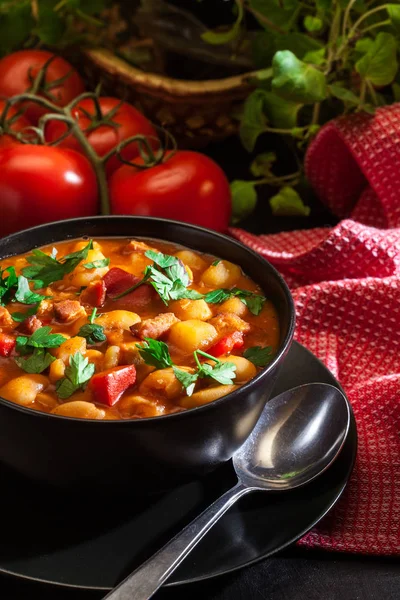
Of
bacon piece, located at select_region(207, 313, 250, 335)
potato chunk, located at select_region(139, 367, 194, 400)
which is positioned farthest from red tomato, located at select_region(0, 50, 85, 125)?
potato chunk, located at select_region(139, 367, 194, 400)

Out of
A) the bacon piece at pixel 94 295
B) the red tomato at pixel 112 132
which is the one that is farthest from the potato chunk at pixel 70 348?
the red tomato at pixel 112 132

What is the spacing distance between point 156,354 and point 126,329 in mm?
165

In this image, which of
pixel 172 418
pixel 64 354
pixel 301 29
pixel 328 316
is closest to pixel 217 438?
pixel 172 418

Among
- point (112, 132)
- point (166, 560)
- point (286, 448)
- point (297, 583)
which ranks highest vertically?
point (112, 132)

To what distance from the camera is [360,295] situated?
8.65 ft

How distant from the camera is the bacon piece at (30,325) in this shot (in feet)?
6.56

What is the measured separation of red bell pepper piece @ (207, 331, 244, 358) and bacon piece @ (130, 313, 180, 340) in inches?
5.0

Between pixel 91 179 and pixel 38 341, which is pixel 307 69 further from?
pixel 38 341

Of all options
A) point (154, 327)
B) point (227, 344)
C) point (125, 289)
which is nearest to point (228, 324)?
point (227, 344)

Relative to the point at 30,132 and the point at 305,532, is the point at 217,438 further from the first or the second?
the point at 30,132

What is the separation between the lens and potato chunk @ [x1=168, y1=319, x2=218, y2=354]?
198 centimetres

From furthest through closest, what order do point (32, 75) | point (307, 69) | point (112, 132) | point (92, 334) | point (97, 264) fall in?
point (32, 75) < point (112, 132) < point (307, 69) < point (97, 264) < point (92, 334)

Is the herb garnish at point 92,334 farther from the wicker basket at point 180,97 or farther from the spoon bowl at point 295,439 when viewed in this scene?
the wicker basket at point 180,97

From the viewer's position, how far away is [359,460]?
2.12 metres
